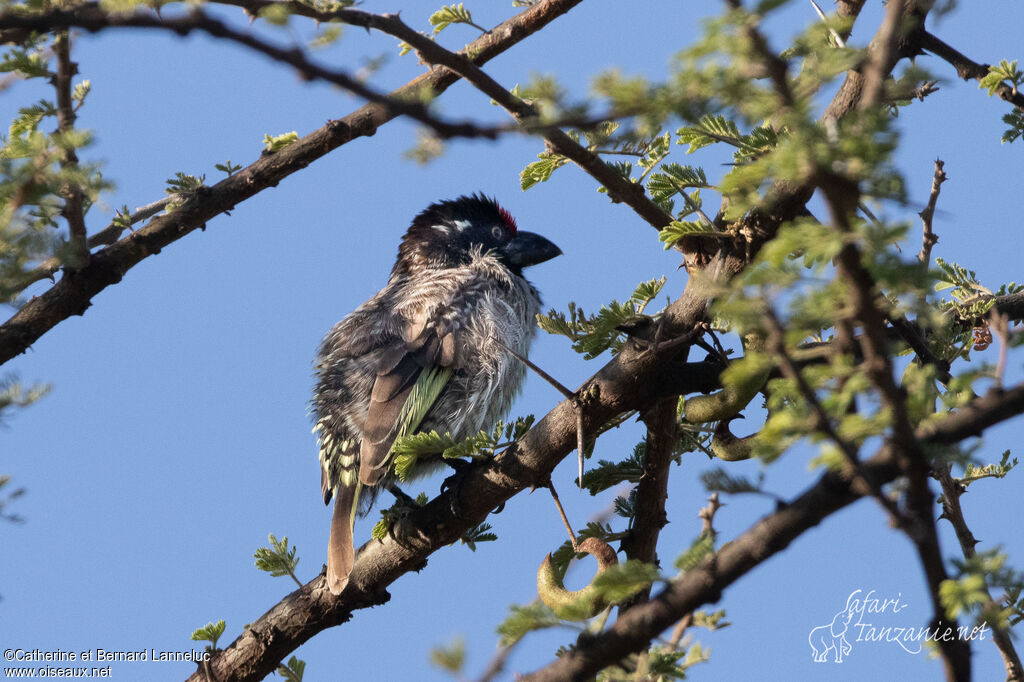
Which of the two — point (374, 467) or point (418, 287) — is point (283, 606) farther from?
point (418, 287)

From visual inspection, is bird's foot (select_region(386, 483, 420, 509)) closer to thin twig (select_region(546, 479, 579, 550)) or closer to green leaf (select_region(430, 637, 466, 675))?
thin twig (select_region(546, 479, 579, 550))

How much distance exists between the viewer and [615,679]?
2703mm

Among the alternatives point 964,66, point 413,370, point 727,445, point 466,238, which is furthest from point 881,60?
point 466,238

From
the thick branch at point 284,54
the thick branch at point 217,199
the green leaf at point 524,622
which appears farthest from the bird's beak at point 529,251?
the thick branch at point 284,54

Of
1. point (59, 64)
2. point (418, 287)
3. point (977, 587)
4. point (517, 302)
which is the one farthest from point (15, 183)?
point (517, 302)

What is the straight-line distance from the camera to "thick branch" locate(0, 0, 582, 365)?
3309mm

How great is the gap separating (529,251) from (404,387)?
1615 millimetres

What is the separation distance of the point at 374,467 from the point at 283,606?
71 cm

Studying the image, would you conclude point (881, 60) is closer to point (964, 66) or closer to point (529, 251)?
point (964, 66)

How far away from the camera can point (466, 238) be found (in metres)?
6.23

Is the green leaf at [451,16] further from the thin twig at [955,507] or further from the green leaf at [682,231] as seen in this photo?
the thin twig at [955,507]

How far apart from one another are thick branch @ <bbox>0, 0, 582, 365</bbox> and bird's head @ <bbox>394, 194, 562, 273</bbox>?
215 centimetres

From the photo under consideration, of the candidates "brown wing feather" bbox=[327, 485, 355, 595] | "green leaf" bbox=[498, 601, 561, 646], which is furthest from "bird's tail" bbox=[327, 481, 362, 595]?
"green leaf" bbox=[498, 601, 561, 646]

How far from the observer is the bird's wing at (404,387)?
4551mm
